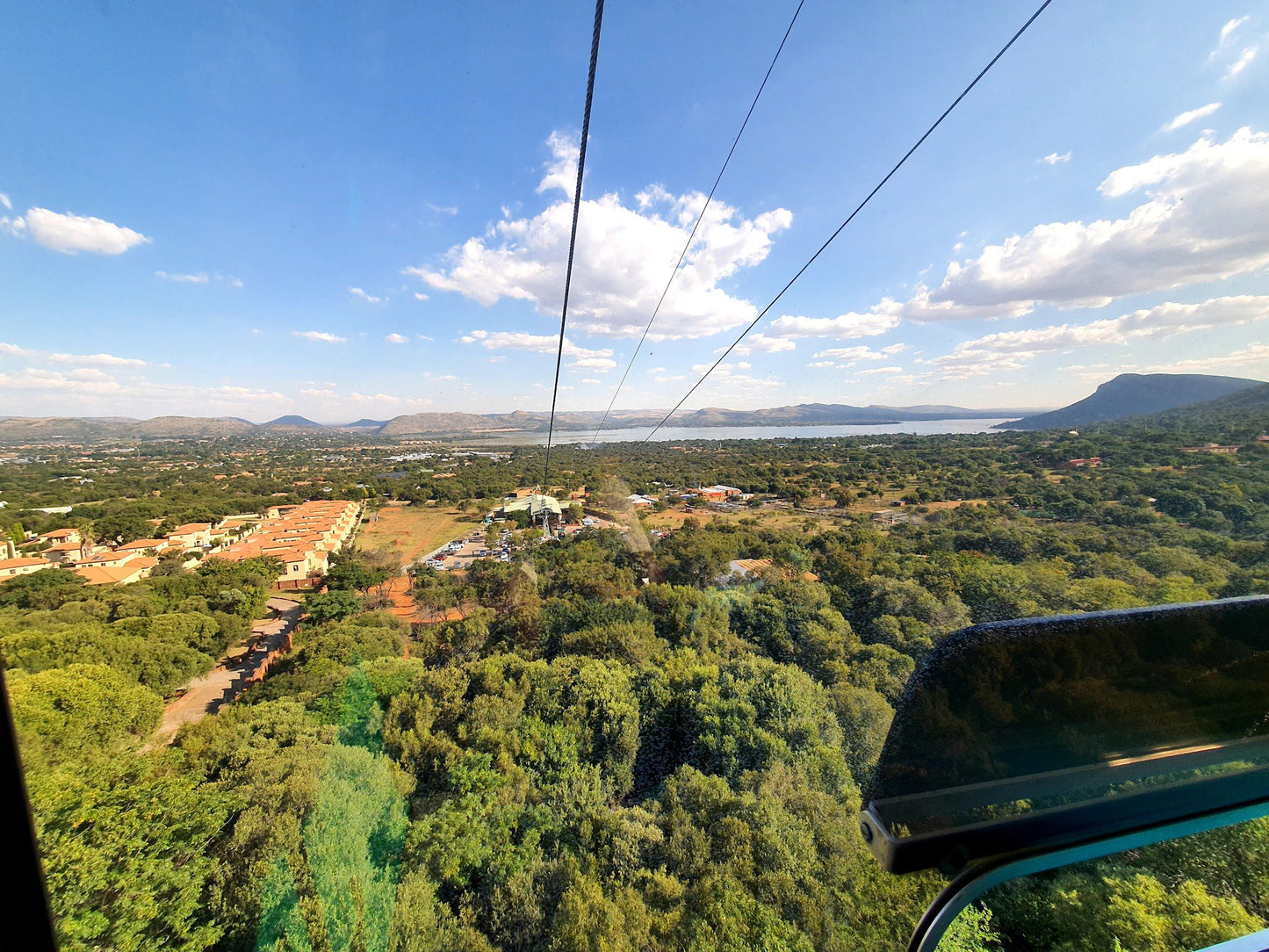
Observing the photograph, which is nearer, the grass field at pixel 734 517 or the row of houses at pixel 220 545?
the row of houses at pixel 220 545

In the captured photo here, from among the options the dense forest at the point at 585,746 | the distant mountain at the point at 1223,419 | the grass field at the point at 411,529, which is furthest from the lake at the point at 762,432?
the distant mountain at the point at 1223,419

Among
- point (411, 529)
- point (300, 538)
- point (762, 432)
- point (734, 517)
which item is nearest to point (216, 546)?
point (300, 538)

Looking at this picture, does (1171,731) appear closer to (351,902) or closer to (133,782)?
(351,902)

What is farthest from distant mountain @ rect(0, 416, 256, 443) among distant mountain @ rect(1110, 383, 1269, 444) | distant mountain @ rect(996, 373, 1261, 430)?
distant mountain @ rect(996, 373, 1261, 430)

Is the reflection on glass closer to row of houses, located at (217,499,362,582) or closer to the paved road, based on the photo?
the paved road

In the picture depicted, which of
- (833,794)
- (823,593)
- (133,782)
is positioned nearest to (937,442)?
(823,593)

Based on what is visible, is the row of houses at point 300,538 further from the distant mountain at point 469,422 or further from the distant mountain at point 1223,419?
the distant mountain at point 1223,419
